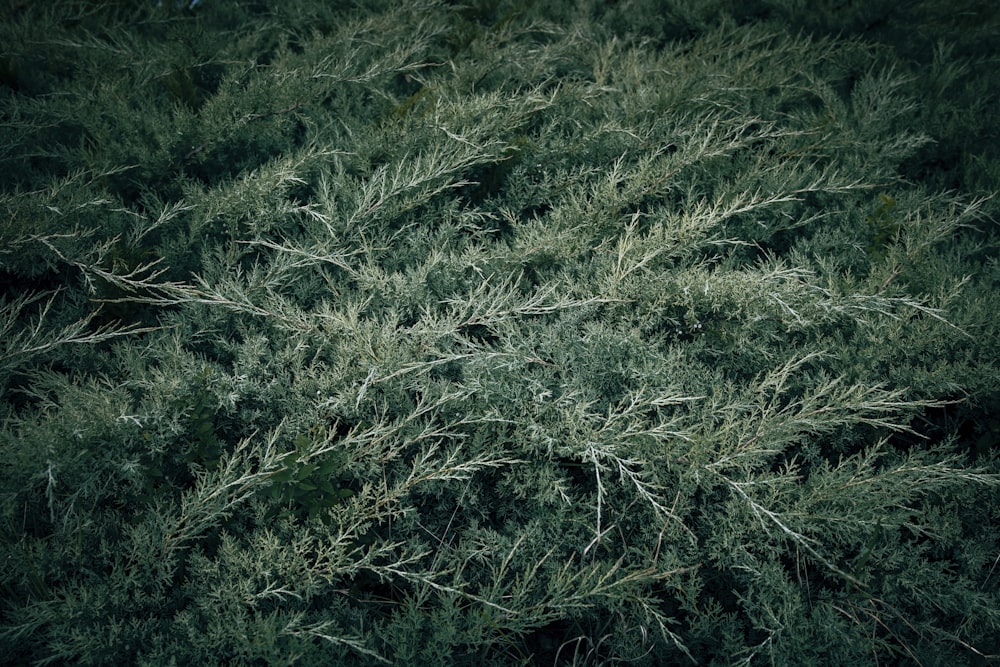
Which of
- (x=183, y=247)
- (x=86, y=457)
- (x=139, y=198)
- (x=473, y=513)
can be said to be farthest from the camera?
(x=139, y=198)

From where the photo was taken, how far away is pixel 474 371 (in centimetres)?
149

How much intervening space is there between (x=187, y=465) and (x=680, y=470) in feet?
3.54

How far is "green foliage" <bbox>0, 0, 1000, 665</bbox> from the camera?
1.28 metres

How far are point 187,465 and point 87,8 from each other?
2046 millimetres

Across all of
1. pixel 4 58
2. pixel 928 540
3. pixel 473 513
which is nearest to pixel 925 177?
pixel 928 540

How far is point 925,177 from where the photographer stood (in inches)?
90.0

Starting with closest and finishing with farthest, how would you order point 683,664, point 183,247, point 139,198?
point 683,664 → point 183,247 → point 139,198

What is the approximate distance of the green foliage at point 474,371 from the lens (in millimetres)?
1283

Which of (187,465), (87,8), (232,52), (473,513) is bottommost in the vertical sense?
(473,513)

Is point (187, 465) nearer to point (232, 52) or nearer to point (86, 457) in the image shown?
point (86, 457)

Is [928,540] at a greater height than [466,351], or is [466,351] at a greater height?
[466,351]

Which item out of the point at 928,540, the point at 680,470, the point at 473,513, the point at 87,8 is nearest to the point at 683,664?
the point at 680,470

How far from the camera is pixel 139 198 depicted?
76.4 inches

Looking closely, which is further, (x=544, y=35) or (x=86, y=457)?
(x=544, y=35)
